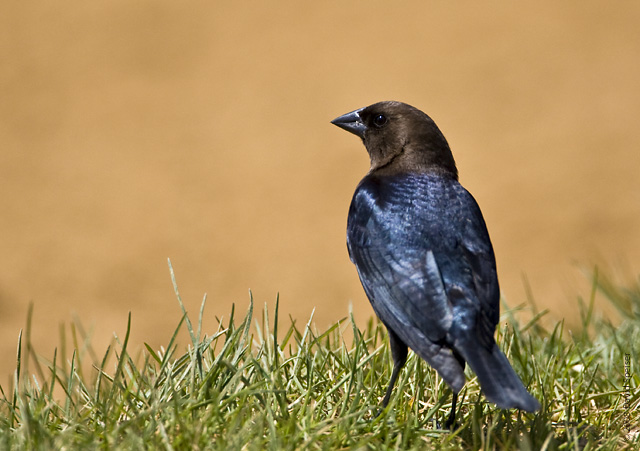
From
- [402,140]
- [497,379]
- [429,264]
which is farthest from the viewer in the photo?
[402,140]

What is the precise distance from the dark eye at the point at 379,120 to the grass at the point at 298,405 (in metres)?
1.19

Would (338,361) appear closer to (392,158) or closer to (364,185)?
(364,185)

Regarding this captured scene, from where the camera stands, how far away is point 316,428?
10.6 ft

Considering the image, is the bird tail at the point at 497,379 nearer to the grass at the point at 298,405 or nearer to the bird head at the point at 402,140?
the grass at the point at 298,405

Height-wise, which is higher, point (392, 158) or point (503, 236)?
point (392, 158)

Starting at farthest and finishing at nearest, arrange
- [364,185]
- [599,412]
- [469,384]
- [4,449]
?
[364,185]
[469,384]
[599,412]
[4,449]

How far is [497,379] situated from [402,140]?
5.64 feet

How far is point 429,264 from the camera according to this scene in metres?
3.68

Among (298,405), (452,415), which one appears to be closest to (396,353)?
(452,415)

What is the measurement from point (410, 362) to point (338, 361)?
35cm

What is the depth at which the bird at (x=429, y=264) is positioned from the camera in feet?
Answer: 10.9

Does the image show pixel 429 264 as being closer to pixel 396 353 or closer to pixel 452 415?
pixel 396 353

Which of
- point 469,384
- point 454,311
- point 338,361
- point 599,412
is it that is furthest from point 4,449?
point 599,412

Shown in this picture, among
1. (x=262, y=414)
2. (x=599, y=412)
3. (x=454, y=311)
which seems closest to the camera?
(x=262, y=414)
